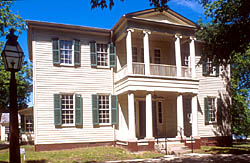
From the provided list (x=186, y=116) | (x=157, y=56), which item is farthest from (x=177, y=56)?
(x=186, y=116)

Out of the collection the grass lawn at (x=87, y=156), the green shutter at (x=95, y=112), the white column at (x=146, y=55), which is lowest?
the grass lawn at (x=87, y=156)

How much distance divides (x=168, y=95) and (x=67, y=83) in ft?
22.6

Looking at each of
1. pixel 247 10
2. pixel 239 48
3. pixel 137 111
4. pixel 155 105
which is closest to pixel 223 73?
pixel 155 105

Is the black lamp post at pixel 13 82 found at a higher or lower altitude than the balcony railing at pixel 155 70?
lower

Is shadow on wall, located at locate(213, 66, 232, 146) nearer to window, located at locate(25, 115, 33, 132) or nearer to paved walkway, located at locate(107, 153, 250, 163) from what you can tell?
paved walkway, located at locate(107, 153, 250, 163)

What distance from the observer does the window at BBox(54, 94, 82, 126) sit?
48.2 ft

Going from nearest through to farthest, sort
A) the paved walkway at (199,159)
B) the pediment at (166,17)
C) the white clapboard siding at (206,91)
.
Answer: the paved walkway at (199,159)
the pediment at (166,17)
the white clapboard siding at (206,91)

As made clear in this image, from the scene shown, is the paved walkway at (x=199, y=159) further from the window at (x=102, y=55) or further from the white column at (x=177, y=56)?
the window at (x=102, y=55)

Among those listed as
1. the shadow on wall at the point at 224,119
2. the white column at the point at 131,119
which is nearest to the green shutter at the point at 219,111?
the shadow on wall at the point at 224,119

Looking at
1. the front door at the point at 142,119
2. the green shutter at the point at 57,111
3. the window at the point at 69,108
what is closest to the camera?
the green shutter at the point at 57,111

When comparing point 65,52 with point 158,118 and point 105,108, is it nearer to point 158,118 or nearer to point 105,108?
point 105,108

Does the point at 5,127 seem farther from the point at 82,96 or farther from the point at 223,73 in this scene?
the point at 223,73

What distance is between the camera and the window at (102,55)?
1628 cm

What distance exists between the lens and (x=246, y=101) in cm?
2266
